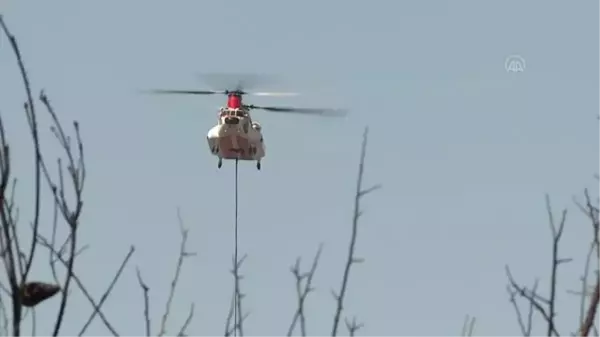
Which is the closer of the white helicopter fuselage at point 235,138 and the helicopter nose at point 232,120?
the white helicopter fuselage at point 235,138

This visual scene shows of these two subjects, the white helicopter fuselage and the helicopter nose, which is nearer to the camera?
the white helicopter fuselage

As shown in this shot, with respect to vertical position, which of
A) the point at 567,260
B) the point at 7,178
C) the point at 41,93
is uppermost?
the point at 41,93

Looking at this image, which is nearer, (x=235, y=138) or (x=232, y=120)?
(x=235, y=138)

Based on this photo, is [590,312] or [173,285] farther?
[173,285]

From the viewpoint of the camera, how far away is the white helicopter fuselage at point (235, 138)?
88.1 feet

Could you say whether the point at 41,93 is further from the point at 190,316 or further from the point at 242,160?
the point at 242,160

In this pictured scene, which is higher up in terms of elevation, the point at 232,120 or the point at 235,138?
the point at 232,120

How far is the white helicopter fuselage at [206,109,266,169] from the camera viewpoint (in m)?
26.8

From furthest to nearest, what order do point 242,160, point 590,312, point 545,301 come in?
point 242,160
point 545,301
point 590,312

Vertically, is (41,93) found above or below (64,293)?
above

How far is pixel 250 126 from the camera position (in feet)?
90.9

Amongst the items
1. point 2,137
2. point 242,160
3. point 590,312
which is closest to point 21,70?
point 2,137

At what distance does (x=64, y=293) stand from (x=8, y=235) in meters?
0.32

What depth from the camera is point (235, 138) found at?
2684 cm
